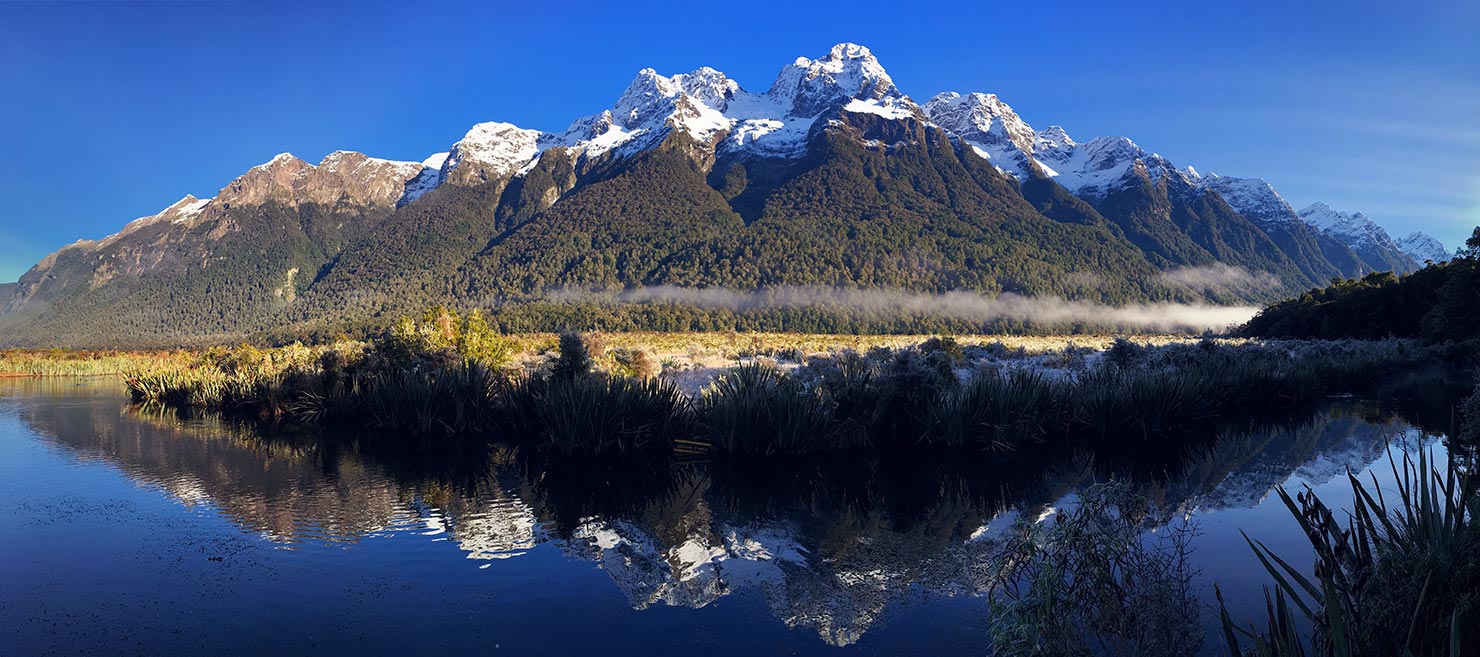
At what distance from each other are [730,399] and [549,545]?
5.76 meters

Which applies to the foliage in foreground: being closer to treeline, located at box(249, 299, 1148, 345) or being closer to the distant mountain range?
treeline, located at box(249, 299, 1148, 345)

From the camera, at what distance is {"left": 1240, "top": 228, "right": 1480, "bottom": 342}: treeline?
36250 mm

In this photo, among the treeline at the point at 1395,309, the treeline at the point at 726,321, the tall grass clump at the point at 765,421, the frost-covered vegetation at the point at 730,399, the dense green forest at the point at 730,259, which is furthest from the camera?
the dense green forest at the point at 730,259

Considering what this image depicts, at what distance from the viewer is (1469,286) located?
3597 centimetres

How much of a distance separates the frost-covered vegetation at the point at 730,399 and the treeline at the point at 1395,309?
2176 centimetres

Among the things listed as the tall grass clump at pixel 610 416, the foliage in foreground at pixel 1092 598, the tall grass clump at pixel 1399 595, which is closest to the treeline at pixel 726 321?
the tall grass clump at pixel 610 416

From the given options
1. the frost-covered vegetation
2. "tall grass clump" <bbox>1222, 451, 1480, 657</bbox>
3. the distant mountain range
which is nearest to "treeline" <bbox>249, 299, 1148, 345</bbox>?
the distant mountain range

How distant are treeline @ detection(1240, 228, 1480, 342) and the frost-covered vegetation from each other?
2176cm

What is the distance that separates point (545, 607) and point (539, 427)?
377 inches

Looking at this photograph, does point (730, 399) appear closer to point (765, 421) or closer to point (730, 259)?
point (765, 421)

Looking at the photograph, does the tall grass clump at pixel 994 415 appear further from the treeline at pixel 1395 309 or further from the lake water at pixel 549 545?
the treeline at pixel 1395 309

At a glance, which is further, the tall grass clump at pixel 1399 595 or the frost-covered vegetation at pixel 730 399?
the frost-covered vegetation at pixel 730 399

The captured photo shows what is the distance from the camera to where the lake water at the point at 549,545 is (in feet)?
18.3

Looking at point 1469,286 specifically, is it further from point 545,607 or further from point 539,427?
point 545,607
